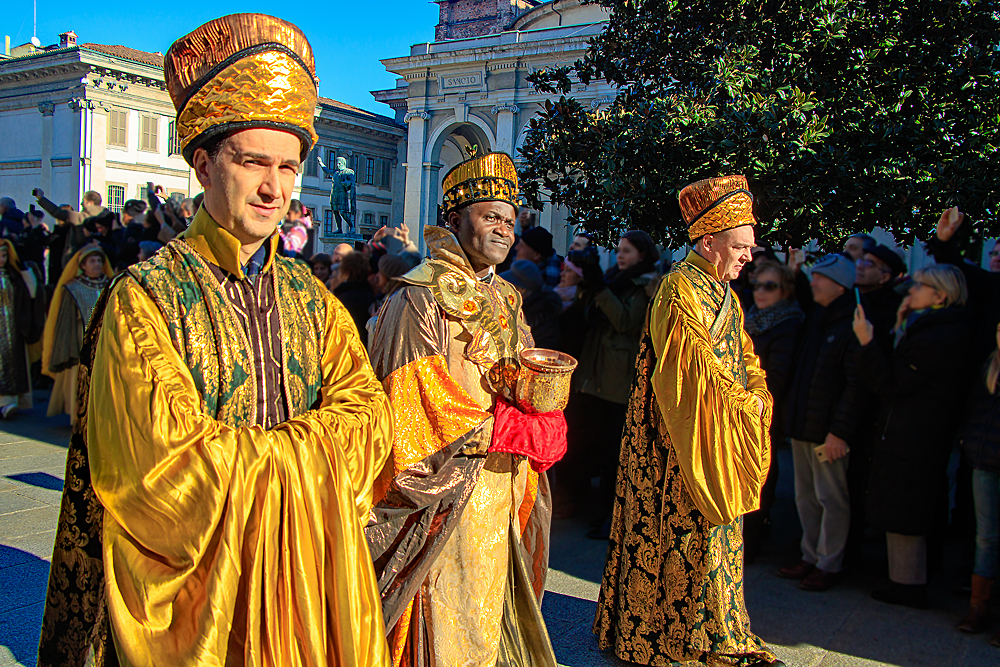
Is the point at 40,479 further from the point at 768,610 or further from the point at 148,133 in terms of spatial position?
the point at 148,133

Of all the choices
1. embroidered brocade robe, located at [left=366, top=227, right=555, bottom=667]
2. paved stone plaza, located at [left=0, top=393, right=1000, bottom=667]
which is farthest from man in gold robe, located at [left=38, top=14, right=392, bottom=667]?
paved stone plaza, located at [left=0, top=393, right=1000, bottom=667]

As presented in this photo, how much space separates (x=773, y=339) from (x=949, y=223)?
48.3 inches

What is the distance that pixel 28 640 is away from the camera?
3.31 m

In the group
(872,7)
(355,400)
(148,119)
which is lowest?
(355,400)

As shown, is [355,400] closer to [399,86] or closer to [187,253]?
[187,253]

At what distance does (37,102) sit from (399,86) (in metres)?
18.0

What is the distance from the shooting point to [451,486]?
8.30 ft

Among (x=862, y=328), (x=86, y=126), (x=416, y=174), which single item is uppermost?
(x=86, y=126)

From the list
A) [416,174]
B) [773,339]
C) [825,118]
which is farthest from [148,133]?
[825,118]

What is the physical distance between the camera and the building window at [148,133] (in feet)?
117

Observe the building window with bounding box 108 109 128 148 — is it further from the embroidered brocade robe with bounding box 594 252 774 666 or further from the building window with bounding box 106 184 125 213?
the embroidered brocade robe with bounding box 594 252 774 666

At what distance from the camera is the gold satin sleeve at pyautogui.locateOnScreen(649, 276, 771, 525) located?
10.3ft

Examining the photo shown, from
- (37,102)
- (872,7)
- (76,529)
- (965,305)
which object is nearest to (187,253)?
(76,529)

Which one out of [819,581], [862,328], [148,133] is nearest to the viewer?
[862,328]
